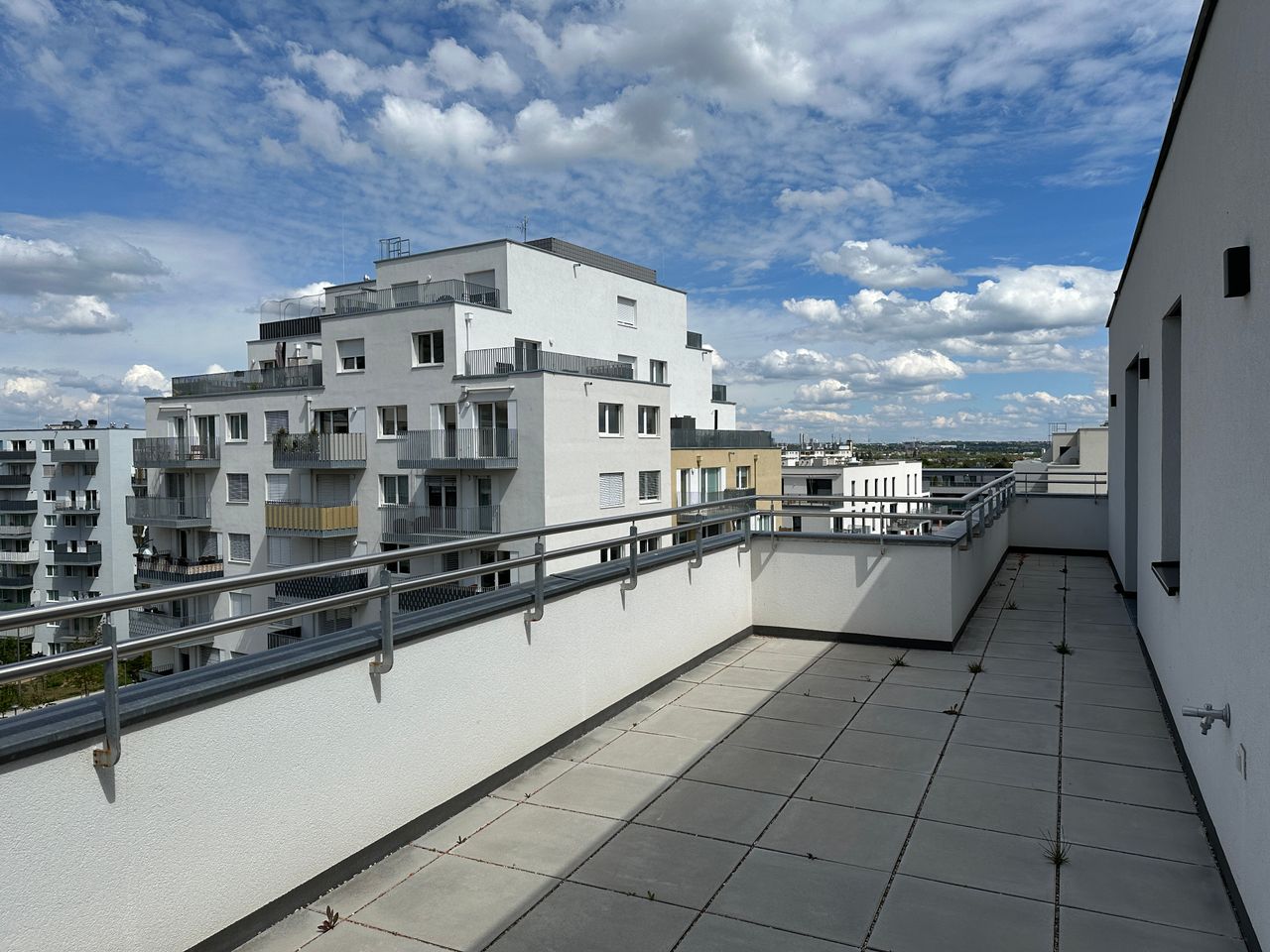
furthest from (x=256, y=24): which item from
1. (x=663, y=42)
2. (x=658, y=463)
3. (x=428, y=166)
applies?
(x=658, y=463)

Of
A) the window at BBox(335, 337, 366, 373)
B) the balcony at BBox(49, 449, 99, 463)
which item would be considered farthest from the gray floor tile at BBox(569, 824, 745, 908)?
the balcony at BBox(49, 449, 99, 463)

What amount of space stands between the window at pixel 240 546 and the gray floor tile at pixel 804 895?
39030 mm

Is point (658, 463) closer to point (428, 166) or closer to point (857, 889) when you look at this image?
point (428, 166)

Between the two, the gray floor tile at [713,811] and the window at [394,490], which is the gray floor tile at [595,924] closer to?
the gray floor tile at [713,811]

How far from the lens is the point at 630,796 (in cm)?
470

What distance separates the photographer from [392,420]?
33.8 meters

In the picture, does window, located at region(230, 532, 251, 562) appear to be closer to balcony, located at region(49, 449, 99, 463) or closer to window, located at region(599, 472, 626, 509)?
window, located at region(599, 472, 626, 509)

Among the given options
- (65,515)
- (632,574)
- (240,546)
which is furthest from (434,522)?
(65,515)

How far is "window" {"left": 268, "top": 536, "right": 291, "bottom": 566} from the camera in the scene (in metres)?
36.4

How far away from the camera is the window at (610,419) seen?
3203cm

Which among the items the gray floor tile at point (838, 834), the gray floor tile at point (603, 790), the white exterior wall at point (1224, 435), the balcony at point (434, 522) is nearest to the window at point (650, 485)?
the balcony at point (434, 522)

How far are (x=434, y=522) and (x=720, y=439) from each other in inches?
584

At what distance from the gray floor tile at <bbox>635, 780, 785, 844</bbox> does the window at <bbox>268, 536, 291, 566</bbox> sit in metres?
35.0

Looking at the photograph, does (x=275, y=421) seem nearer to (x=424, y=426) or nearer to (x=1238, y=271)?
(x=424, y=426)
